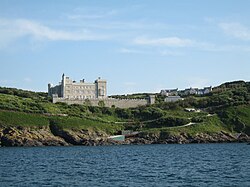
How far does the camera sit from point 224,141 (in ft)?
428

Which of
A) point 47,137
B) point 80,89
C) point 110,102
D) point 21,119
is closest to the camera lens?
point 47,137

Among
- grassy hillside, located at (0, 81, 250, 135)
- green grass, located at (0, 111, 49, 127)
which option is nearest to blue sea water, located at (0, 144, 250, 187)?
green grass, located at (0, 111, 49, 127)

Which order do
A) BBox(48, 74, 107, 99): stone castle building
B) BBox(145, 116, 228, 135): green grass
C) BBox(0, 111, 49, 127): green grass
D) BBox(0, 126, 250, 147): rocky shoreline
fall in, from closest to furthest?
BBox(0, 126, 250, 147): rocky shoreline < BBox(0, 111, 49, 127): green grass < BBox(145, 116, 228, 135): green grass < BBox(48, 74, 107, 99): stone castle building

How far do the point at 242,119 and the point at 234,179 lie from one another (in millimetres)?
96622

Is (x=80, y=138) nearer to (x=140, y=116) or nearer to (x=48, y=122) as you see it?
(x=48, y=122)

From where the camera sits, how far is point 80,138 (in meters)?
121

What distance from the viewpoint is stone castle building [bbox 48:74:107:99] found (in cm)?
17677

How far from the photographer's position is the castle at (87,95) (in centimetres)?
16762

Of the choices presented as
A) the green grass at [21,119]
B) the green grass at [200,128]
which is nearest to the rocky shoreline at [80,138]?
the green grass at [200,128]

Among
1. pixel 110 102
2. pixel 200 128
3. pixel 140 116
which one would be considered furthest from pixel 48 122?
pixel 110 102

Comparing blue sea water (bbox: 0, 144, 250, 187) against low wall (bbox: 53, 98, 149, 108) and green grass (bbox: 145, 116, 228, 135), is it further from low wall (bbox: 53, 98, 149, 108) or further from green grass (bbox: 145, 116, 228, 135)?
low wall (bbox: 53, 98, 149, 108)

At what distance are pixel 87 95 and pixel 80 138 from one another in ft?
201

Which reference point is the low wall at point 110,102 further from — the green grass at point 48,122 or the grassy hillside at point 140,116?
the green grass at point 48,122

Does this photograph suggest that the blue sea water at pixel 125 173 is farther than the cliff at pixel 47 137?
No
